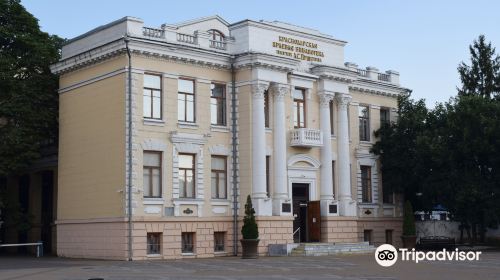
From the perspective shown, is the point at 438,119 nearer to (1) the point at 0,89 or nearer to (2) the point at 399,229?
(2) the point at 399,229

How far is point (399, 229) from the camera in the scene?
45438 mm

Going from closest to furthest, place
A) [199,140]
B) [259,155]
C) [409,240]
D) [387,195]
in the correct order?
[199,140]
[259,155]
[409,240]
[387,195]

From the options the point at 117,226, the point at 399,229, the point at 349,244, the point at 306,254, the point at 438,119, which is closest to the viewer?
the point at 117,226

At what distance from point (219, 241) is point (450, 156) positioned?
13.0 meters

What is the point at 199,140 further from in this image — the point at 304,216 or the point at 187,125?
the point at 304,216

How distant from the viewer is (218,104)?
3797 cm

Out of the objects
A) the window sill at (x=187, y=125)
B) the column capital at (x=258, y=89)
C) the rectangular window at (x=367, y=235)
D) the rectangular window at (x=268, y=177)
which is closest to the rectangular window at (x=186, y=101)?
the window sill at (x=187, y=125)

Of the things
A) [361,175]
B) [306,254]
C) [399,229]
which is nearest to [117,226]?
[306,254]

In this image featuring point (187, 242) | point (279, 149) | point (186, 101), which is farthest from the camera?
point (279, 149)

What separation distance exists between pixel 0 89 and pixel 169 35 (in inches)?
363

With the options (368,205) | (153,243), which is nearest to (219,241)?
(153,243)

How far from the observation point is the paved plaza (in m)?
23.2

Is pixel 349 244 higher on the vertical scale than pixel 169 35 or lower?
lower

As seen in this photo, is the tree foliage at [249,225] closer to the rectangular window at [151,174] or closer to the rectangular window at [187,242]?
the rectangular window at [187,242]
